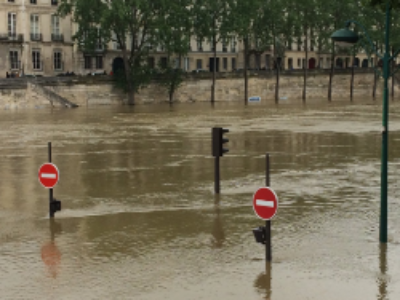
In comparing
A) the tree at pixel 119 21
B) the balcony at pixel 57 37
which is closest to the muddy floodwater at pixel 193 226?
the tree at pixel 119 21

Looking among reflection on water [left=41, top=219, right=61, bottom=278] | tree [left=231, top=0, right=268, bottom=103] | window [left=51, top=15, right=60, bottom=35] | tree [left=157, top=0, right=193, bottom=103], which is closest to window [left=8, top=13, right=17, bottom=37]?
window [left=51, top=15, right=60, bottom=35]

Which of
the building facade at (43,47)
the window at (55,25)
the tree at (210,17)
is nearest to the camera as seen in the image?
the building facade at (43,47)

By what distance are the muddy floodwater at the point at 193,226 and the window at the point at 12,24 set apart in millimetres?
50835

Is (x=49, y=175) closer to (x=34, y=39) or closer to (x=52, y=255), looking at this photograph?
(x=52, y=255)

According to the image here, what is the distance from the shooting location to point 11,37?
81500 mm

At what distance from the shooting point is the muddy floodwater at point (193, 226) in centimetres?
1187

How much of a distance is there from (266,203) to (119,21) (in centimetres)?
6789

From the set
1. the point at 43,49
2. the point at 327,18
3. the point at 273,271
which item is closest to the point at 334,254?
the point at 273,271

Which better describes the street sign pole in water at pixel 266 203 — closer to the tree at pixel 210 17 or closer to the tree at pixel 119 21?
the tree at pixel 119 21

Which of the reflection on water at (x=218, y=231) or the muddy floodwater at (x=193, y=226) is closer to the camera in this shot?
the muddy floodwater at (x=193, y=226)

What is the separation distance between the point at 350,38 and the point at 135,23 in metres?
67.3

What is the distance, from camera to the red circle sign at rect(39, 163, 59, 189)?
634 inches

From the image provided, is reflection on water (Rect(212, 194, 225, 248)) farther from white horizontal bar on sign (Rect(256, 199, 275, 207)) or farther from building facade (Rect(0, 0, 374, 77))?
building facade (Rect(0, 0, 374, 77))

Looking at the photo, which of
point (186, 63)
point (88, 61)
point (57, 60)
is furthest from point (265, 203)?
point (186, 63)
